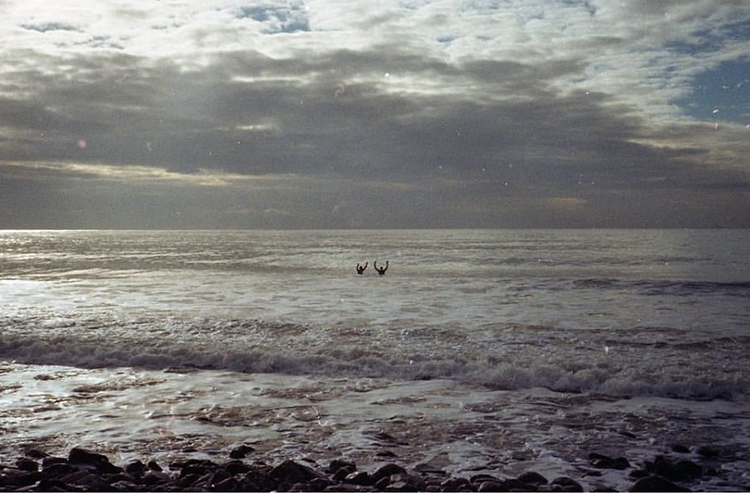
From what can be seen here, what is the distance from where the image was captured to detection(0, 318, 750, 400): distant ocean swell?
461 inches

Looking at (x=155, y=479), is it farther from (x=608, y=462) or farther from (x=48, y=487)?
(x=608, y=462)

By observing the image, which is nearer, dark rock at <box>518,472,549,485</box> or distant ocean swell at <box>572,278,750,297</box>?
dark rock at <box>518,472,549,485</box>

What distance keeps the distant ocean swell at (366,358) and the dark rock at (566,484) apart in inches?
197

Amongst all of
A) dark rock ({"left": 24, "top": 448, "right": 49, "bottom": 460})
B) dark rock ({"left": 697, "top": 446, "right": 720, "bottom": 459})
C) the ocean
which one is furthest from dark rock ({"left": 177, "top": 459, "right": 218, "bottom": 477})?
dark rock ({"left": 697, "top": 446, "right": 720, "bottom": 459})

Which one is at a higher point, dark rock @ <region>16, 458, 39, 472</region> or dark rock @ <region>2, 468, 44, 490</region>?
dark rock @ <region>2, 468, 44, 490</region>

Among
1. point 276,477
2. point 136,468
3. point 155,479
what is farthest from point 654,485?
point 136,468

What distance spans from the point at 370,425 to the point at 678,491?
4328 mm

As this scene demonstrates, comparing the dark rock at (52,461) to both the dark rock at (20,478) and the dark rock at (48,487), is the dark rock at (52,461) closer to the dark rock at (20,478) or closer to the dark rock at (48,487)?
the dark rock at (20,478)

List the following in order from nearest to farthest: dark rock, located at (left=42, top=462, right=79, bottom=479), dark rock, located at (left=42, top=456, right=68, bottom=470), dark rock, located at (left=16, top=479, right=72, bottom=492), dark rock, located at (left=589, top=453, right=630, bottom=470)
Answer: dark rock, located at (left=16, top=479, right=72, bottom=492), dark rock, located at (left=42, top=462, right=79, bottom=479), dark rock, located at (left=42, top=456, right=68, bottom=470), dark rock, located at (left=589, top=453, right=630, bottom=470)

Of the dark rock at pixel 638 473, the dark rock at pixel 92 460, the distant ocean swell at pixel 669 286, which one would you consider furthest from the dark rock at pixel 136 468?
the distant ocean swell at pixel 669 286

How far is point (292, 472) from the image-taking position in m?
6.62

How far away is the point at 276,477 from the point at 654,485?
14.0ft

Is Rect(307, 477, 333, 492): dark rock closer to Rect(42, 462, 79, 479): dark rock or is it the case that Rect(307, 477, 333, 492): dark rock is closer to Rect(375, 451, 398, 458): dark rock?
Rect(375, 451, 398, 458): dark rock

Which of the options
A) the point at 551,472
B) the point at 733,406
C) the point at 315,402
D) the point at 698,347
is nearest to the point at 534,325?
the point at 698,347
